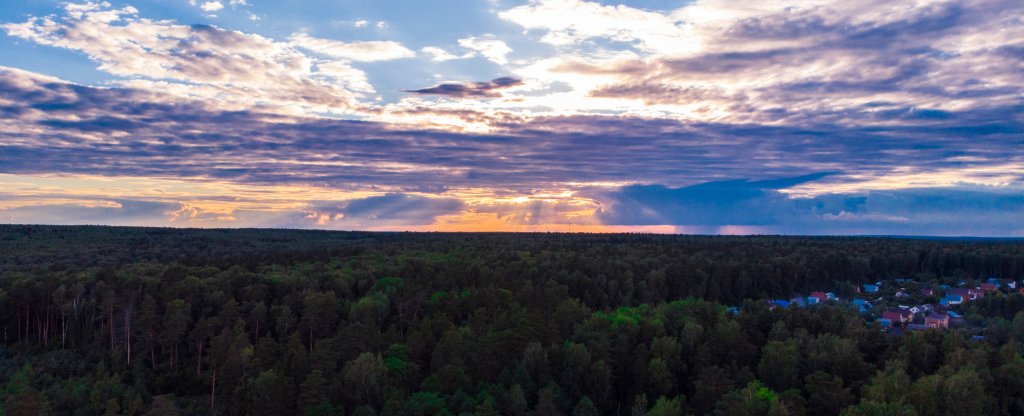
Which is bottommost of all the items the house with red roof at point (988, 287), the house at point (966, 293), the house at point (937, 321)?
the house at point (937, 321)

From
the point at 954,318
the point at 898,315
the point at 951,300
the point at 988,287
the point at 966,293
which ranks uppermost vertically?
the point at 988,287

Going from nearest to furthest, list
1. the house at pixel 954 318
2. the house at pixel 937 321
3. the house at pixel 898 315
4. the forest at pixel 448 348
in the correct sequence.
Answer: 1. the forest at pixel 448 348
2. the house at pixel 937 321
3. the house at pixel 954 318
4. the house at pixel 898 315

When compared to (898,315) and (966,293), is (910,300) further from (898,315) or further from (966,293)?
(898,315)

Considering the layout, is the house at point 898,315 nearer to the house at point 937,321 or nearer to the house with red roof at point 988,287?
the house at point 937,321

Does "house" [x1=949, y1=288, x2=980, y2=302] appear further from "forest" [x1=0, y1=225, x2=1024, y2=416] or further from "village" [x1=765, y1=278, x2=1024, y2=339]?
"forest" [x1=0, y1=225, x2=1024, y2=416]

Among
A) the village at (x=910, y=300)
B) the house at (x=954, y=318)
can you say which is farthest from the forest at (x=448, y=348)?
the village at (x=910, y=300)

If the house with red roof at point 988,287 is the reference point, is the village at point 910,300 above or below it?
below

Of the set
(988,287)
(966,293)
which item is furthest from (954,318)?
(988,287)
